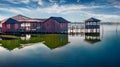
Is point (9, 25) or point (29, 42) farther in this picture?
point (9, 25)

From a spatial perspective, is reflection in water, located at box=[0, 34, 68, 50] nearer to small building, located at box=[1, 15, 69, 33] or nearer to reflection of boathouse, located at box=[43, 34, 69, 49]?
A: reflection of boathouse, located at box=[43, 34, 69, 49]

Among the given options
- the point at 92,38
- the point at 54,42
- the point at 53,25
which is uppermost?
the point at 53,25

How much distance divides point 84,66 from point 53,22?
19.7 meters

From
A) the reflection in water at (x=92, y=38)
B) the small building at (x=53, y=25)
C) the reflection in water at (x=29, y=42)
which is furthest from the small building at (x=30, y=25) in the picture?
the reflection in water at (x=29, y=42)

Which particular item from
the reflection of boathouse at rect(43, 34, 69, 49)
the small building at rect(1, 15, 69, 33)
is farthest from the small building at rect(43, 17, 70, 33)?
the reflection of boathouse at rect(43, 34, 69, 49)

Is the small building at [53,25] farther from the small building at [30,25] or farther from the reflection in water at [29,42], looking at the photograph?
the reflection in water at [29,42]

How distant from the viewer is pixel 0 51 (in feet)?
52.5

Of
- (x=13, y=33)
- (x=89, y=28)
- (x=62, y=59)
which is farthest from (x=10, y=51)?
(x=89, y=28)

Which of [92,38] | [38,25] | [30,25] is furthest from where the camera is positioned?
[30,25]

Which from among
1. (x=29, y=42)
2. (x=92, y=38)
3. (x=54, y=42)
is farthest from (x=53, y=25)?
(x=29, y=42)

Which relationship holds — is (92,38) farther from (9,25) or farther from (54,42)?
(9,25)

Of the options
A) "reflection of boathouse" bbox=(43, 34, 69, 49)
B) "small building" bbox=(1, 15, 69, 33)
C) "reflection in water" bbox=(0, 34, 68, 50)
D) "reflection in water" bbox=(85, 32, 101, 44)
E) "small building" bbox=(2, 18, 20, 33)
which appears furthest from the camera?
"small building" bbox=(1, 15, 69, 33)

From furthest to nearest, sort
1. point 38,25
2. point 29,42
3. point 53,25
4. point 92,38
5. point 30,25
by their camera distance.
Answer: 1. point 30,25
2. point 38,25
3. point 53,25
4. point 92,38
5. point 29,42

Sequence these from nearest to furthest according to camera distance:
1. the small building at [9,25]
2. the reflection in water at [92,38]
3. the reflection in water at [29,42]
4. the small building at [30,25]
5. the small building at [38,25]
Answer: the reflection in water at [29,42]
the reflection in water at [92,38]
the small building at [9,25]
the small building at [38,25]
the small building at [30,25]
